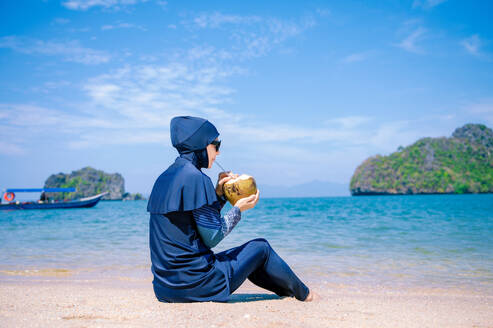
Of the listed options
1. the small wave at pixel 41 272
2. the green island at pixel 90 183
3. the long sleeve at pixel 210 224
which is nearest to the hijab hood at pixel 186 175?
the long sleeve at pixel 210 224

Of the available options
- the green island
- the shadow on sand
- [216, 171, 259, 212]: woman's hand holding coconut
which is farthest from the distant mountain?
[216, 171, 259, 212]: woman's hand holding coconut

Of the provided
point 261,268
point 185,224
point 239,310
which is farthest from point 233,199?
point 239,310

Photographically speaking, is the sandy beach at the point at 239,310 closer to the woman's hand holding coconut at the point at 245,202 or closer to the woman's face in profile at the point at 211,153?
the woman's hand holding coconut at the point at 245,202

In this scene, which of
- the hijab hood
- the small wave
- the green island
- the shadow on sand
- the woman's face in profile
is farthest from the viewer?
the green island

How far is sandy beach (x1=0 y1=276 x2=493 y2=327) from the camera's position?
3428 mm

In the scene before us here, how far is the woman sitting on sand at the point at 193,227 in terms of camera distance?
3340 millimetres

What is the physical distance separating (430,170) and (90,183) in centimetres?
14319

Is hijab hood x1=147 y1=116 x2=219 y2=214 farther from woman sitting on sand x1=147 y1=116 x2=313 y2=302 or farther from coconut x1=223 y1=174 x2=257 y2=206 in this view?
coconut x1=223 y1=174 x2=257 y2=206

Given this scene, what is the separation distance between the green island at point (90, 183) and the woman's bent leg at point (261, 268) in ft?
576

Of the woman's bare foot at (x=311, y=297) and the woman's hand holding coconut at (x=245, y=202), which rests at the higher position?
the woman's hand holding coconut at (x=245, y=202)

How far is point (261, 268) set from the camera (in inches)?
157

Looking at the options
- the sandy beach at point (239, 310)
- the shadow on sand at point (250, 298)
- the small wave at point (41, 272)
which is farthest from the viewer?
the small wave at point (41, 272)

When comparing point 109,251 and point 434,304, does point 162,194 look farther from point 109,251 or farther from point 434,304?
point 109,251

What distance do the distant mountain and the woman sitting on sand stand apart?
158m
